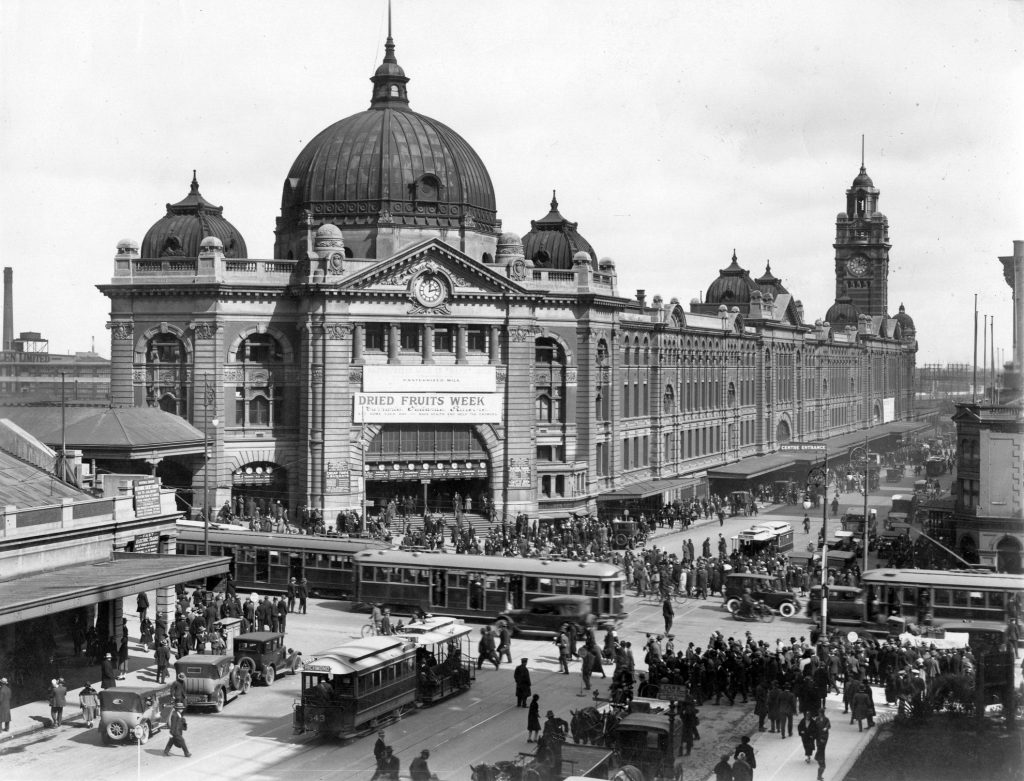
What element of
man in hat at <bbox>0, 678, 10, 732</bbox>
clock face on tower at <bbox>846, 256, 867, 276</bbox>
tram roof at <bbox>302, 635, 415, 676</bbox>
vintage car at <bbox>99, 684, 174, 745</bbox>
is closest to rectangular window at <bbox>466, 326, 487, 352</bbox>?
tram roof at <bbox>302, 635, 415, 676</bbox>

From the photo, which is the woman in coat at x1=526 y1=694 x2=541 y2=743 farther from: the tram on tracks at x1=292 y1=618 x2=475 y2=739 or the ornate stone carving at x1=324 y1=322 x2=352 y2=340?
the ornate stone carving at x1=324 y1=322 x2=352 y2=340

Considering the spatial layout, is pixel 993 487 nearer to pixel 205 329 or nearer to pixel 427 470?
pixel 427 470

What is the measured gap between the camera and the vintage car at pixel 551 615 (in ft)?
140

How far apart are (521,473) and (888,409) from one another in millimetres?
104120

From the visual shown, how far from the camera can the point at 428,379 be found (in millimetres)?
66500

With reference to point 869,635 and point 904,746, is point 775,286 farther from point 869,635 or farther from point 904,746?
point 904,746

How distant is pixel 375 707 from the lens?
3105 cm

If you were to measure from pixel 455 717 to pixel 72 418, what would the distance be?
36.0 metres

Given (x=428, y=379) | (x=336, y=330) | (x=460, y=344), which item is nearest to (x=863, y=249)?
(x=460, y=344)

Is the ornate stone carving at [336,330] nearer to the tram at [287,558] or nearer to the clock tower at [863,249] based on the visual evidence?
the tram at [287,558]

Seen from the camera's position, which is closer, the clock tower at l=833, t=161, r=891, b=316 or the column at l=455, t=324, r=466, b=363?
the column at l=455, t=324, r=466, b=363

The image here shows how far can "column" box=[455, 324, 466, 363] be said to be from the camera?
6775 cm

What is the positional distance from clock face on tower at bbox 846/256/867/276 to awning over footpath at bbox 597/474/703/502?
9362 cm

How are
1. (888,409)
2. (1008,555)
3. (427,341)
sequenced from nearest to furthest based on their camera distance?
(1008,555) < (427,341) < (888,409)
